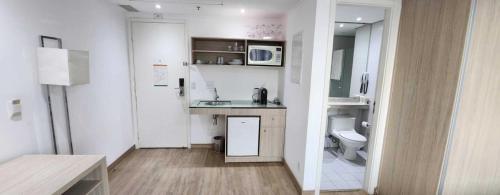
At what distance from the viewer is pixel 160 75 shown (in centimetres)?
348

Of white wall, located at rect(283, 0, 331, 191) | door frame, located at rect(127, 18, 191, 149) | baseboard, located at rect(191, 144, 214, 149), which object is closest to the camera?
white wall, located at rect(283, 0, 331, 191)

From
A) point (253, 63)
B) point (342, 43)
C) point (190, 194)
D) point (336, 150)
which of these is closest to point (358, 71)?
point (342, 43)

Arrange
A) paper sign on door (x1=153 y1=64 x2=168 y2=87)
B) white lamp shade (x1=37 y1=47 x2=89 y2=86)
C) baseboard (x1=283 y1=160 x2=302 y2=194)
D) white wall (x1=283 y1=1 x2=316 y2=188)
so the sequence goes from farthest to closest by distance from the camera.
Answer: paper sign on door (x1=153 y1=64 x2=168 y2=87)
baseboard (x1=283 y1=160 x2=302 y2=194)
white wall (x1=283 y1=1 x2=316 y2=188)
white lamp shade (x1=37 y1=47 x2=89 y2=86)

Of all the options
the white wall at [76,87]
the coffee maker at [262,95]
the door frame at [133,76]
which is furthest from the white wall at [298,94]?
the white wall at [76,87]

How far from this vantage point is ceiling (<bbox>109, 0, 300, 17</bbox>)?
8.86 ft

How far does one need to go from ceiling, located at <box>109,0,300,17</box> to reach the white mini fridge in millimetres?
1576

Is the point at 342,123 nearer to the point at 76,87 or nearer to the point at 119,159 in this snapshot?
the point at 119,159

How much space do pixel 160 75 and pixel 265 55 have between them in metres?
1.79

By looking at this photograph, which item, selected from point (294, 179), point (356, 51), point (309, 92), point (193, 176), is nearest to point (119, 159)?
point (193, 176)

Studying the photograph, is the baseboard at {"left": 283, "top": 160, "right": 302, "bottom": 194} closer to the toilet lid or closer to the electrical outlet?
the toilet lid

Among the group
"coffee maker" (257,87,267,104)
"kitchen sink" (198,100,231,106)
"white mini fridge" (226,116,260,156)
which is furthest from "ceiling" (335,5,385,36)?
"kitchen sink" (198,100,231,106)

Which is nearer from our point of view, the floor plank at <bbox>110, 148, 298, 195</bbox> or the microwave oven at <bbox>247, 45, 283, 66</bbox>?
the floor plank at <bbox>110, 148, 298, 195</bbox>

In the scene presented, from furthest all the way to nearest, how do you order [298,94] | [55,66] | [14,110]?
[298,94]
[55,66]
[14,110]

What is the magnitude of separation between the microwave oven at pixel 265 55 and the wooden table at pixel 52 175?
2367 mm
